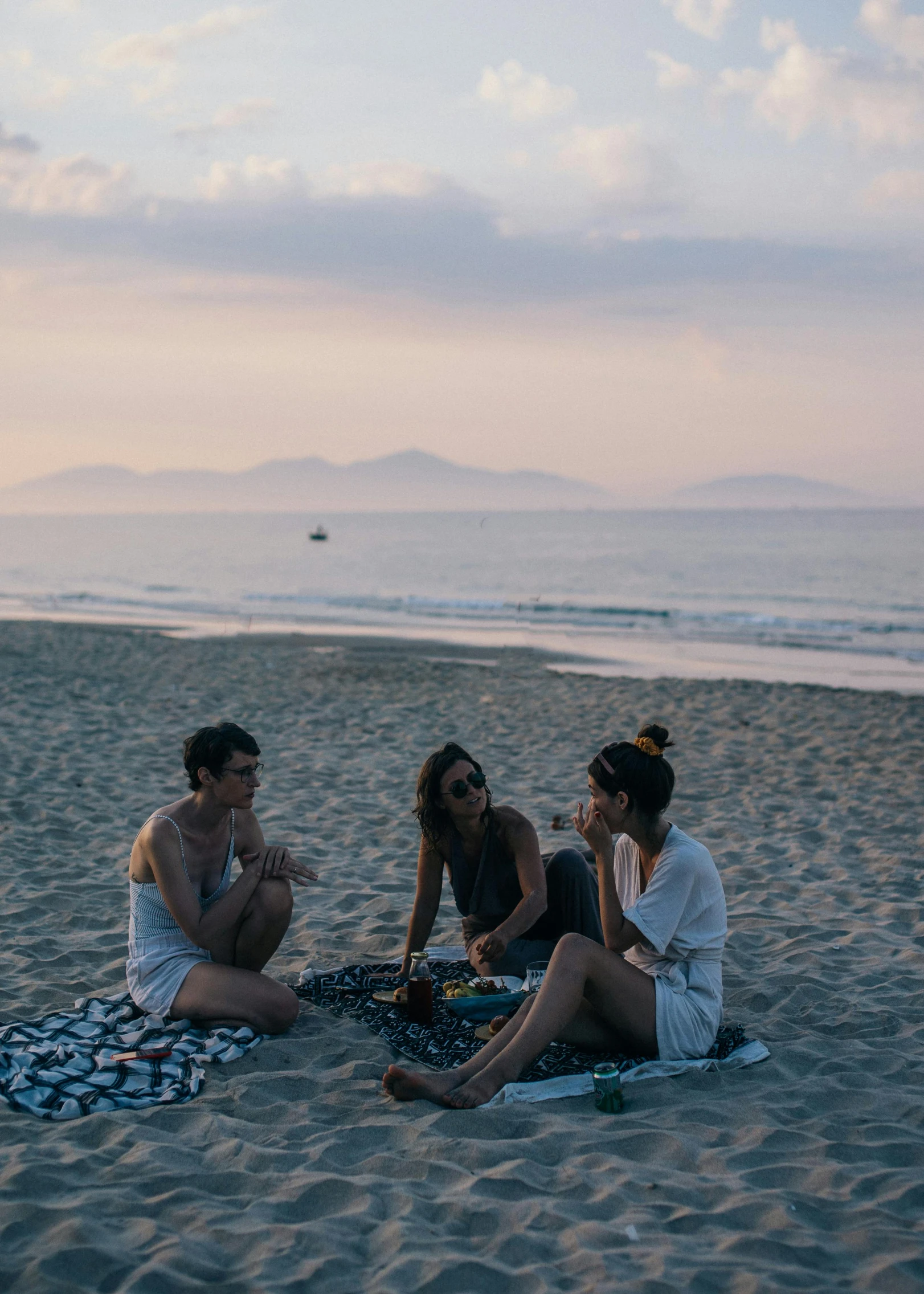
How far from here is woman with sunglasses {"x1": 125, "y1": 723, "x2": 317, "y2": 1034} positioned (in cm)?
419

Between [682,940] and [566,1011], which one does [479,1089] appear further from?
[682,940]

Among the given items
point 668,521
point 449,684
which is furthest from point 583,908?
point 668,521

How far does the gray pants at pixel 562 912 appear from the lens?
15.2 feet

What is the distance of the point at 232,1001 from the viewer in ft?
13.8

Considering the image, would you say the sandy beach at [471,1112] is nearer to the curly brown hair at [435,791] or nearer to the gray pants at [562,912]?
the gray pants at [562,912]

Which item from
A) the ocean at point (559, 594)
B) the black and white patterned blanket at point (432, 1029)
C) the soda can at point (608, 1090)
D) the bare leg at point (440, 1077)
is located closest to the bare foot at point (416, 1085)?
the bare leg at point (440, 1077)

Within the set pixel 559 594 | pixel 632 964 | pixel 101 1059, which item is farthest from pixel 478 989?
pixel 559 594

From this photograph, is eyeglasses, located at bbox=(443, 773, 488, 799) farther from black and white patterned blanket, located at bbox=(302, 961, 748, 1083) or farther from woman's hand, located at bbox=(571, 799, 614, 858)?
black and white patterned blanket, located at bbox=(302, 961, 748, 1083)

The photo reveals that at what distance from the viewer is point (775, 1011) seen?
4594 mm

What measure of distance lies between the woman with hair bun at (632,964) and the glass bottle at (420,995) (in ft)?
1.98

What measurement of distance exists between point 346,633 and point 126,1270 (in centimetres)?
1931

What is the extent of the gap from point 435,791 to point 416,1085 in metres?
1.16

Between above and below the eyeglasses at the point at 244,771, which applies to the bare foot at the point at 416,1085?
below

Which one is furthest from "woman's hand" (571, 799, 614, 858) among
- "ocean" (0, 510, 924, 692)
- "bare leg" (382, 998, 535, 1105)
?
"ocean" (0, 510, 924, 692)
